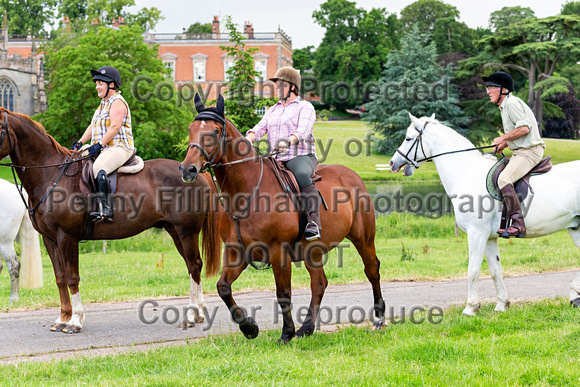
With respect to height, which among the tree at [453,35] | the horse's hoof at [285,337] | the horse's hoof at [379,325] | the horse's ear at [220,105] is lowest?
the horse's hoof at [379,325]

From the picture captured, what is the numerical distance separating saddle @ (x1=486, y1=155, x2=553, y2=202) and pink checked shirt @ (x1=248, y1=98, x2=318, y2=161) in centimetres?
260

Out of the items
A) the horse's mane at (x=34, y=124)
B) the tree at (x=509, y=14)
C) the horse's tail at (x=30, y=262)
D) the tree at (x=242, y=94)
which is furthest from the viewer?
the tree at (x=509, y=14)

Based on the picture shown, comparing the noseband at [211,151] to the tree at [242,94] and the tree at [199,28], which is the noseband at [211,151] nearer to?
the tree at [242,94]

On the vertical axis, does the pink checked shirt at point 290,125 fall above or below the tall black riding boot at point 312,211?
above

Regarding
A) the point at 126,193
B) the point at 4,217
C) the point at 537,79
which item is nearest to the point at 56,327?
the point at 126,193

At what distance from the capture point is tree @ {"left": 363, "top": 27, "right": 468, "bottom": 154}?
5591 centimetres

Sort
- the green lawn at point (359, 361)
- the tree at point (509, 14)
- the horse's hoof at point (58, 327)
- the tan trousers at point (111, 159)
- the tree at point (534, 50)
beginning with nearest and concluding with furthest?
the green lawn at point (359, 361)
the horse's hoof at point (58, 327)
the tan trousers at point (111, 159)
the tree at point (534, 50)
the tree at point (509, 14)

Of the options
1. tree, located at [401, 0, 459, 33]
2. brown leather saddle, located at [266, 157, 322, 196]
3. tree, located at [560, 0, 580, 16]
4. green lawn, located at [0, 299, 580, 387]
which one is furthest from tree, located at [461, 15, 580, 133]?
brown leather saddle, located at [266, 157, 322, 196]

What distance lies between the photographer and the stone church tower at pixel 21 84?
63.8 meters

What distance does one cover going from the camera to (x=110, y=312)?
29.1 ft

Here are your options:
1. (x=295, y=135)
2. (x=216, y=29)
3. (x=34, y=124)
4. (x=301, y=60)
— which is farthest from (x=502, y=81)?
(x=301, y=60)

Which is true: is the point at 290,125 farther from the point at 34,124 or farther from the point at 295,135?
the point at 34,124

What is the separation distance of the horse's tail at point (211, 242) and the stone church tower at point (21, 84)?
6111 cm

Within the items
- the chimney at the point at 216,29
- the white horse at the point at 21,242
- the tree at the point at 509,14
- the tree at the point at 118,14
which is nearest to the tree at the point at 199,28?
the chimney at the point at 216,29
